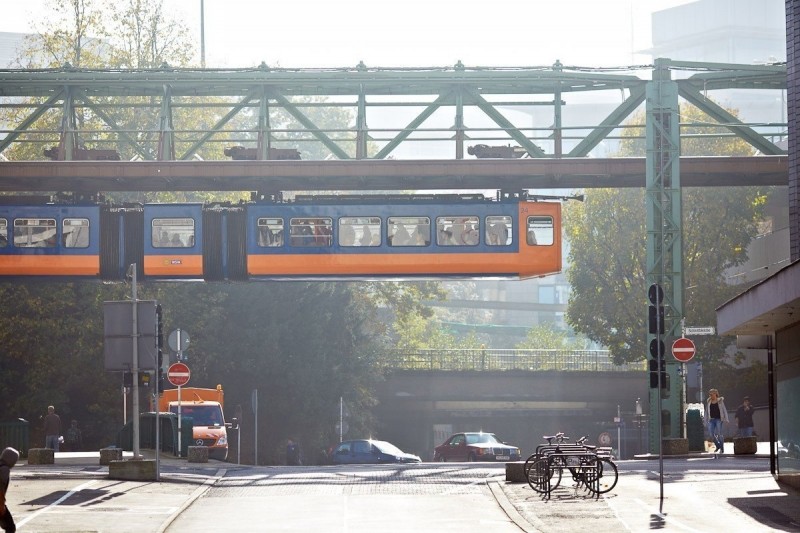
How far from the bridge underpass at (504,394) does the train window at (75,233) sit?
29.0 m

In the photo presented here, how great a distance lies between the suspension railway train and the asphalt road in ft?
22.6

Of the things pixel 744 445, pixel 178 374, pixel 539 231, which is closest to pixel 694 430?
pixel 744 445

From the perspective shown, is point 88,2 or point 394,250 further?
point 88,2

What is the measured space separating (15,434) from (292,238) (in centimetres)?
1078

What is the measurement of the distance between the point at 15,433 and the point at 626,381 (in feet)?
119

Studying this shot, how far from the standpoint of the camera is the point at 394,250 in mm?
39156

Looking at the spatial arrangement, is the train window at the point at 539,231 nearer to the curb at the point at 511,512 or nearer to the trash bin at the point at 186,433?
the trash bin at the point at 186,433

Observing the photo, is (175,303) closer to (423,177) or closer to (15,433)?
(15,433)

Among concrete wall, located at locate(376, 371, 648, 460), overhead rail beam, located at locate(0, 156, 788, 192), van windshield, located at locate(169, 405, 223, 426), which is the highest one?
overhead rail beam, located at locate(0, 156, 788, 192)

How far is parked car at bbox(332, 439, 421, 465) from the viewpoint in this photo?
4662 centimetres

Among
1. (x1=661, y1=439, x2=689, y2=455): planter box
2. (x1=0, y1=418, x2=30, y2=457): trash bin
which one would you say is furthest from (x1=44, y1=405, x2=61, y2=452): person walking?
(x1=661, y1=439, x2=689, y2=455): planter box

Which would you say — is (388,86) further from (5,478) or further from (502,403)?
(502,403)

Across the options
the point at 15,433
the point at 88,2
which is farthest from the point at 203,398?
the point at 88,2

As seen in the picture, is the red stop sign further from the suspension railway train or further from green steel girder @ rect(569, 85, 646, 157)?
green steel girder @ rect(569, 85, 646, 157)
